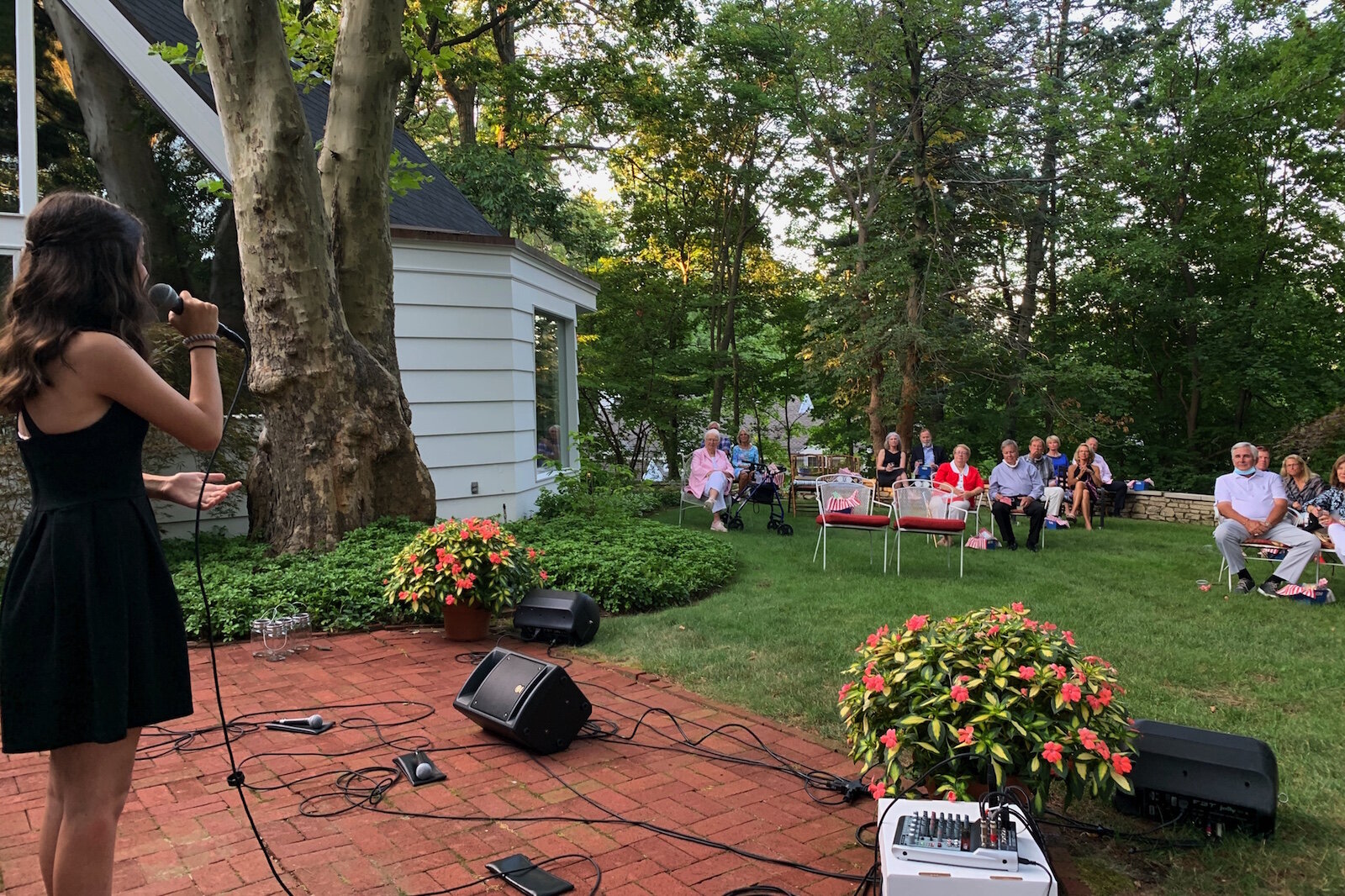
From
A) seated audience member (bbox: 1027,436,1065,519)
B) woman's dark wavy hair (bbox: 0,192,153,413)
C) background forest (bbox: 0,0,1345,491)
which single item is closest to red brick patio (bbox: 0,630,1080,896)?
woman's dark wavy hair (bbox: 0,192,153,413)

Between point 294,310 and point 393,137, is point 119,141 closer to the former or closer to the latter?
point 294,310

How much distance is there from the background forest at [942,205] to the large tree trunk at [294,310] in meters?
5.45

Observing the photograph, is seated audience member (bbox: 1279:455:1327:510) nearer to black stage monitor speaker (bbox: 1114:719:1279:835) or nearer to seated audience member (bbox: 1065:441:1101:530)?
seated audience member (bbox: 1065:441:1101:530)

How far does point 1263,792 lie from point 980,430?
1508cm

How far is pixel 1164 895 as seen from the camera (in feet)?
8.33

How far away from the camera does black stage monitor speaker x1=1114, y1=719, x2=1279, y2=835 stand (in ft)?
9.23

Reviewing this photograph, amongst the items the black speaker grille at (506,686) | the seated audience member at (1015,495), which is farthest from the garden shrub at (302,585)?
the seated audience member at (1015,495)

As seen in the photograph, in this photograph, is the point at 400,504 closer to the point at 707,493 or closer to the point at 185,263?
the point at 185,263

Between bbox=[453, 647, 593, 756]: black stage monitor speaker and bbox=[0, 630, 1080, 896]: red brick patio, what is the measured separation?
0.30 feet

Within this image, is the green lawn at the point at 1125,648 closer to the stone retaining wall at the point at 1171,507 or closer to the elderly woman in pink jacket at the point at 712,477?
the elderly woman in pink jacket at the point at 712,477

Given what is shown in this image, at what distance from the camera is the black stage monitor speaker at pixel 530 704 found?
3.55m

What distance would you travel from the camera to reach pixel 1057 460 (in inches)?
483

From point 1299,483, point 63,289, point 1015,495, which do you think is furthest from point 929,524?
point 63,289

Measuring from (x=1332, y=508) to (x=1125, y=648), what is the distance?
364cm
